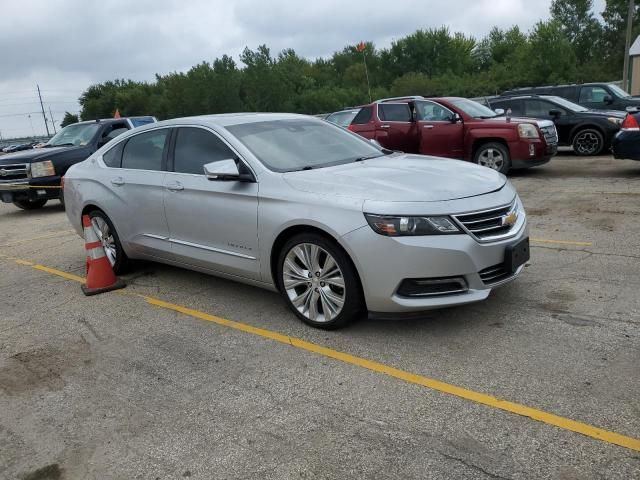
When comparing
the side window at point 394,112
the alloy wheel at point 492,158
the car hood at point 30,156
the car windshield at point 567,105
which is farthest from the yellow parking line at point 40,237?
the car windshield at point 567,105

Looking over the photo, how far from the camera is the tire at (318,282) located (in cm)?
402

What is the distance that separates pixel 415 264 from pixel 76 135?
36.6 feet

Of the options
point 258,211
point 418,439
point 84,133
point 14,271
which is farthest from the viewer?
point 84,133

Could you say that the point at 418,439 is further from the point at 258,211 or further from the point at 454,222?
the point at 258,211

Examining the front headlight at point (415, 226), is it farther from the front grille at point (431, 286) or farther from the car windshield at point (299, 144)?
Result: the car windshield at point (299, 144)

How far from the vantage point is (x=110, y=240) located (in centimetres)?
625

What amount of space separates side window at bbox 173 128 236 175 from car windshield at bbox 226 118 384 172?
18cm

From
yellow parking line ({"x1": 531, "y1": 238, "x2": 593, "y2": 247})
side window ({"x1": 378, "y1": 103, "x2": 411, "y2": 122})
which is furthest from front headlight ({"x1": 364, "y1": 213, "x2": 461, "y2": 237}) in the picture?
side window ({"x1": 378, "y1": 103, "x2": 411, "y2": 122})

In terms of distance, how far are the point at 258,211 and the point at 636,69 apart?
121ft

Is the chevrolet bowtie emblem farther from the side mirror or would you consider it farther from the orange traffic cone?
the orange traffic cone

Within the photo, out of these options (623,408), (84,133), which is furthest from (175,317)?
(84,133)

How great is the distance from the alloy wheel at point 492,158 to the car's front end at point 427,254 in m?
7.41

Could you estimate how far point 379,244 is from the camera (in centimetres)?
380

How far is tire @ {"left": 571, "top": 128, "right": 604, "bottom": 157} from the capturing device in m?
13.1
